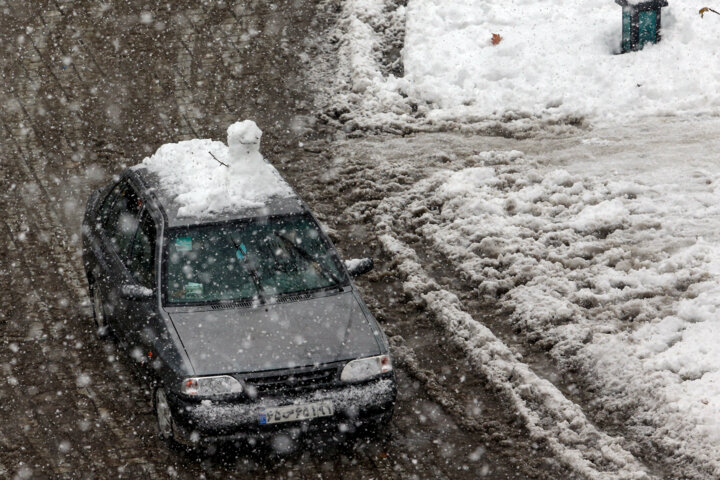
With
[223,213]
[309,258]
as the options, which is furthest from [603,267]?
[223,213]

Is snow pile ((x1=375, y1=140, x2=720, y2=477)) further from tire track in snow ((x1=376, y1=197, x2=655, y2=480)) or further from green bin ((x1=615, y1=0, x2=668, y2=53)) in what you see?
green bin ((x1=615, y1=0, x2=668, y2=53))

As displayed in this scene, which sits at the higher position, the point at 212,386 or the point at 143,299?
the point at 143,299

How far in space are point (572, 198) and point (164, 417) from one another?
534cm

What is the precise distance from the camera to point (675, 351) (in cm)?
798

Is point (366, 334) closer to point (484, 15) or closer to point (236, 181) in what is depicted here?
point (236, 181)

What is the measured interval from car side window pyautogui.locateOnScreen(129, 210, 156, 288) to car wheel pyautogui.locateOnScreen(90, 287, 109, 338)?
2.85 feet

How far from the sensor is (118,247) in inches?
332

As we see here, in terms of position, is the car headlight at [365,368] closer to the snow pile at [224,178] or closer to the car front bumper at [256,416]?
the car front bumper at [256,416]

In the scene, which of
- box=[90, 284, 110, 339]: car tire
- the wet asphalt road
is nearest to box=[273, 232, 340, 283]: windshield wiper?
the wet asphalt road

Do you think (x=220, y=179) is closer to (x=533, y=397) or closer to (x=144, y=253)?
(x=144, y=253)

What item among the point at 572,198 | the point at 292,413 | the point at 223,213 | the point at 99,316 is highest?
the point at 223,213

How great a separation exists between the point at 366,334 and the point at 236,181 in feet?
6.33

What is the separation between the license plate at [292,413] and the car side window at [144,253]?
152cm

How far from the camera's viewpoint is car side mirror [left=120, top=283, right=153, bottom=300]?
7391 millimetres
